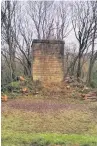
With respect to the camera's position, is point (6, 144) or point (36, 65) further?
point (36, 65)

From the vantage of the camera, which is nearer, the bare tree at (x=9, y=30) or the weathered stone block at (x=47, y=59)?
the weathered stone block at (x=47, y=59)

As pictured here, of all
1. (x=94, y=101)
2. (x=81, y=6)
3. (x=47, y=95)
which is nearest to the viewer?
(x=94, y=101)

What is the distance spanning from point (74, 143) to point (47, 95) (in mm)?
6020

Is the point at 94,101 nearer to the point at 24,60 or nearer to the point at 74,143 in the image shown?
the point at 74,143

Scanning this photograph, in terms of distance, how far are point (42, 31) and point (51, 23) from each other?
3.07 feet

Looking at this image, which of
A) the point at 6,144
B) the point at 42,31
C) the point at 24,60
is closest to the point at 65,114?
the point at 6,144

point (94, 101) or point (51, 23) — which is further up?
point (51, 23)

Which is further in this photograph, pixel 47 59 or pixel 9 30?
pixel 9 30

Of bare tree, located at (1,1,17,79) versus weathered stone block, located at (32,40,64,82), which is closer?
weathered stone block, located at (32,40,64,82)

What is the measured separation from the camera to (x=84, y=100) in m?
10.4

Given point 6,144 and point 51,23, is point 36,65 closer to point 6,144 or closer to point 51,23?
point 6,144

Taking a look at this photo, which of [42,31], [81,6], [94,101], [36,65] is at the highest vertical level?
[81,6]

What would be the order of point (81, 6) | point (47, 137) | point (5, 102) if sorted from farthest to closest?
point (81, 6) < point (5, 102) < point (47, 137)

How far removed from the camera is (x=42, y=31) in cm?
2362
